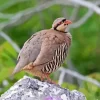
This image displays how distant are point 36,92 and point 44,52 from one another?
0.60m

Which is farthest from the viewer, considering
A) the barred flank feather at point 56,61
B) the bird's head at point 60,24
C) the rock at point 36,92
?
the bird's head at point 60,24

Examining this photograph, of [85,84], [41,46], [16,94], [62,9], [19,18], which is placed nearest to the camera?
[16,94]

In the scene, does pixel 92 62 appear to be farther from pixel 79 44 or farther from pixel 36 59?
pixel 36 59

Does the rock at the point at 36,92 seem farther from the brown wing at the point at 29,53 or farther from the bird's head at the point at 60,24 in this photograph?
the bird's head at the point at 60,24

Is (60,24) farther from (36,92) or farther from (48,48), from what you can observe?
(36,92)

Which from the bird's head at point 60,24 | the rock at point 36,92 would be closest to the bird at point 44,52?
the bird's head at point 60,24

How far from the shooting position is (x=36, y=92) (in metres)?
4.26

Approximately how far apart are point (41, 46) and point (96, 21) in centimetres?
931

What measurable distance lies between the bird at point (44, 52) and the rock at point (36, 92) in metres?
0.37

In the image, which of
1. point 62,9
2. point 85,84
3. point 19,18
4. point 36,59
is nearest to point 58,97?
point 36,59

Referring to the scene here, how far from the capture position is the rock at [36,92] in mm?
4195

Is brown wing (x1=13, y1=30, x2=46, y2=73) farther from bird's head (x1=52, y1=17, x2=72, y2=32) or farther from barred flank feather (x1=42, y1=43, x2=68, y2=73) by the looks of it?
bird's head (x1=52, y1=17, x2=72, y2=32)

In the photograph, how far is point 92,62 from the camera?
13953mm

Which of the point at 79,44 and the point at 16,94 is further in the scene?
the point at 79,44
